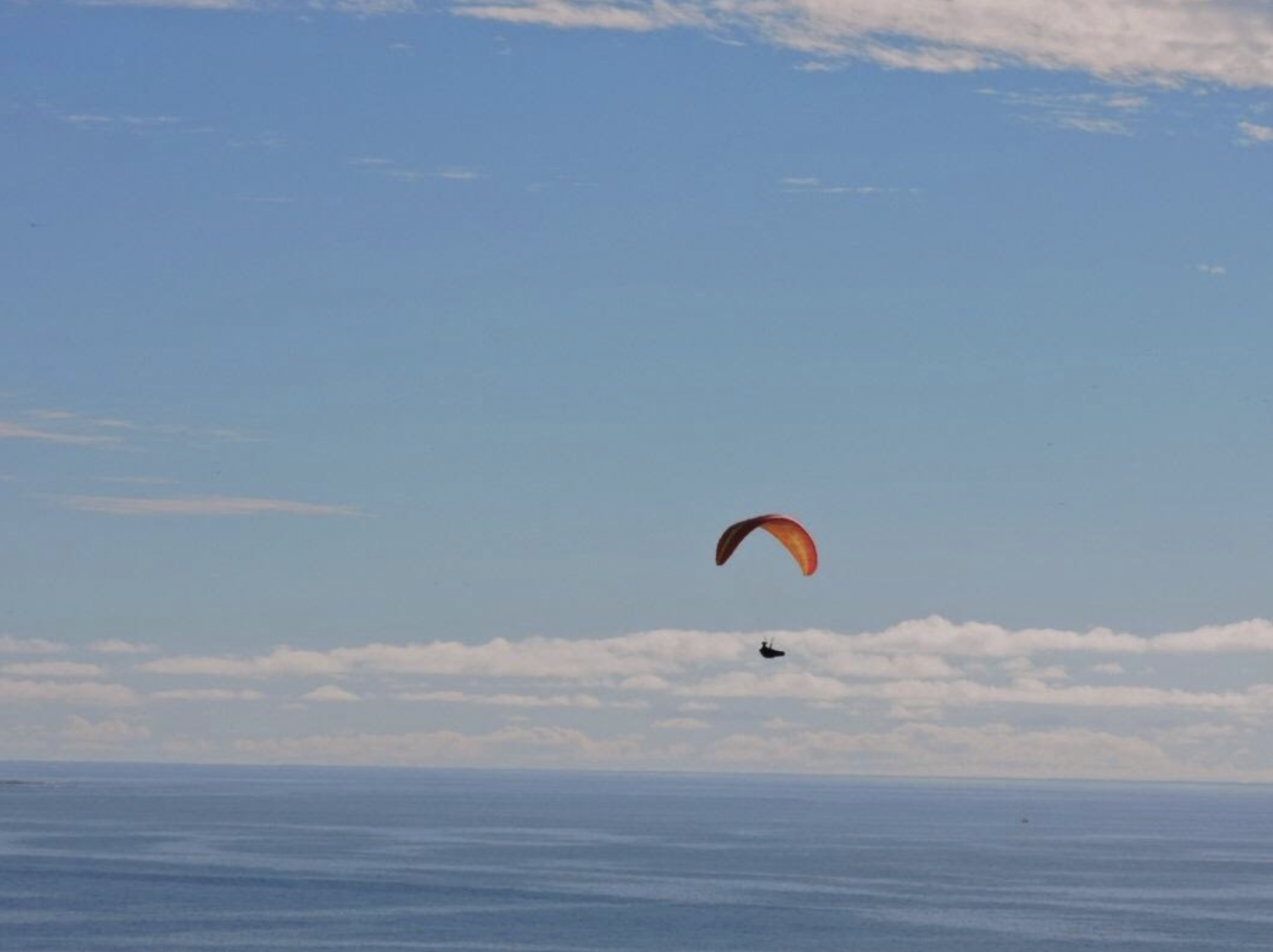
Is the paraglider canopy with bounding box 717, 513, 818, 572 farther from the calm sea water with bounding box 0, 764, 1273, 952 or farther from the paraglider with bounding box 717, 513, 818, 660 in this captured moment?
the calm sea water with bounding box 0, 764, 1273, 952

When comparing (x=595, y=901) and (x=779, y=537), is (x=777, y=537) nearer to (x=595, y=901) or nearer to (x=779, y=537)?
(x=779, y=537)

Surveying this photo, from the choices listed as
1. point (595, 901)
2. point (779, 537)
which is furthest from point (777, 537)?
point (595, 901)

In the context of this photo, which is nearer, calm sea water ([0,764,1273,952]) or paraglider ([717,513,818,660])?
paraglider ([717,513,818,660])

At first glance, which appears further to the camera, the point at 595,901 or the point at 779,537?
the point at 595,901

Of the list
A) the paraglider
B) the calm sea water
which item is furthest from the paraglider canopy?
the calm sea water

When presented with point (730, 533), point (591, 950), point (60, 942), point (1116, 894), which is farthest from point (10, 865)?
point (730, 533)

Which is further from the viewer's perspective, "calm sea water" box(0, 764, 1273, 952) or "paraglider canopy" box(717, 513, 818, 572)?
"calm sea water" box(0, 764, 1273, 952)

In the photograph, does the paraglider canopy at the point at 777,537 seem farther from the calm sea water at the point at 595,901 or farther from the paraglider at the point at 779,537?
the calm sea water at the point at 595,901

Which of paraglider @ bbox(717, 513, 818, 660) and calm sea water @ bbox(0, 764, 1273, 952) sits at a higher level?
paraglider @ bbox(717, 513, 818, 660)
